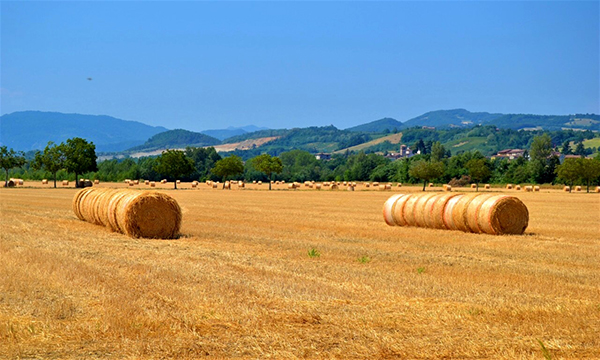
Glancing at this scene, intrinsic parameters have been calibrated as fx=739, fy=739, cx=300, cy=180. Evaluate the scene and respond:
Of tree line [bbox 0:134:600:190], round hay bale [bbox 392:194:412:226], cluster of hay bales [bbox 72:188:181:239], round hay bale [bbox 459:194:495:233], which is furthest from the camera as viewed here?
tree line [bbox 0:134:600:190]

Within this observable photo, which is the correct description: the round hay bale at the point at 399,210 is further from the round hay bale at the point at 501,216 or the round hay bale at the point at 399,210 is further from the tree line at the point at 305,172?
the tree line at the point at 305,172

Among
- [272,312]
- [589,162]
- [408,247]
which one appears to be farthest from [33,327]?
[589,162]

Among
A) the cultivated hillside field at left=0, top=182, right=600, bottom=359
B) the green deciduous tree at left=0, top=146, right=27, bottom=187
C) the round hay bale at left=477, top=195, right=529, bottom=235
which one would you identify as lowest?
the cultivated hillside field at left=0, top=182, right=600, bottom=359

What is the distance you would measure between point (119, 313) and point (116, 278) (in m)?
2.88

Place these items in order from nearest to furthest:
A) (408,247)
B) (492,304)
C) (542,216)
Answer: (492,304), (408,247), (542,216)

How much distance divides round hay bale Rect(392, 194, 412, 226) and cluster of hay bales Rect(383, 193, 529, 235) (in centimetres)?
21

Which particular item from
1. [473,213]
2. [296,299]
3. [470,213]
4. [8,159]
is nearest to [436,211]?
[470,213]

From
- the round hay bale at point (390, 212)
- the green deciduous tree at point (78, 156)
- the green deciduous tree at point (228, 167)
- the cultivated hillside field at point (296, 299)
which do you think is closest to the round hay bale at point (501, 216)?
the cultivated hillside field at point (296, 299)

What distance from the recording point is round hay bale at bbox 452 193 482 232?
70.0ft

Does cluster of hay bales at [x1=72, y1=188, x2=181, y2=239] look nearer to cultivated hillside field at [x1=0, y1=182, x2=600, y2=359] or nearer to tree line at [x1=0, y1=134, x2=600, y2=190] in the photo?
cultivated hillside field at [x1=0, y1=182, x2=600, y2=359]

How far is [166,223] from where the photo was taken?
64.5 feet

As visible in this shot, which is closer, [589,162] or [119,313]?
[119,313]

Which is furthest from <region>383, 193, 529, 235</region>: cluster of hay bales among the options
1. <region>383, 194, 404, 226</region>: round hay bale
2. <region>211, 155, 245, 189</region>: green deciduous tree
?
<region>211, 155, 245, 189</region>: green deciduous tree

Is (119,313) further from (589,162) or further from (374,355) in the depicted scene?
(589,162)
